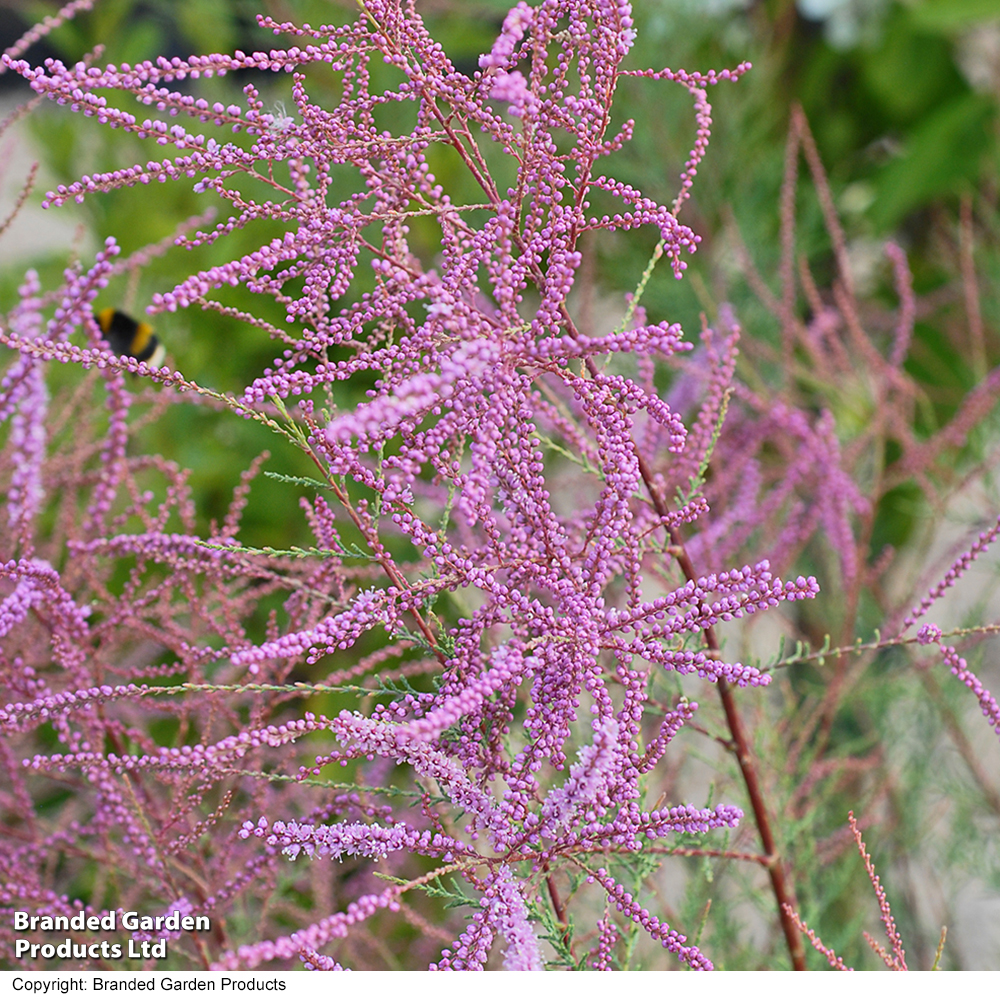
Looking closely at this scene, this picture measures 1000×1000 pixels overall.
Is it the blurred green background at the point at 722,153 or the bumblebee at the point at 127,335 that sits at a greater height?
the blurred green background at the point at 722,153

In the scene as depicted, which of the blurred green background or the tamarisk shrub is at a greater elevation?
the blurred green background

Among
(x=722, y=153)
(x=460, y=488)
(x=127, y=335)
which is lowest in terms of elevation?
(x=460, y=488)

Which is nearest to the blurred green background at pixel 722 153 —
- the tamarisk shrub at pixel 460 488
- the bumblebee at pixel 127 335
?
the bumblebee at pixel 127 335

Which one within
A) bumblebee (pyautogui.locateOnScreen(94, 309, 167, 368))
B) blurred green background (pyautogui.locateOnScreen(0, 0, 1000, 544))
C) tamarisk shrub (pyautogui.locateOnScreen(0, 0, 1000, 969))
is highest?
blurred green background (pyautogui.locateOnScreen(0, 0, 1000, 544))

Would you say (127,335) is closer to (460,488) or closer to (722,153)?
(460,488)

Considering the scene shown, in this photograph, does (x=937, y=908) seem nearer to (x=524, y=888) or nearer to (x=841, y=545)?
(x=841, y=545)

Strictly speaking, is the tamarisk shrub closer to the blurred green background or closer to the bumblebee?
the bumblebee

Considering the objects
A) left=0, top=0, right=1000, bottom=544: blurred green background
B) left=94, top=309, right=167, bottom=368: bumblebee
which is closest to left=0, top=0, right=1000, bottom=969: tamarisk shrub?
left=94, top=309, right=167, bottom=368: bumblebee

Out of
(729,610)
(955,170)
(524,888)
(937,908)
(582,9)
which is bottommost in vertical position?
(937,908)

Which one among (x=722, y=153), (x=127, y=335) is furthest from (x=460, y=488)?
(x=722, y=153)

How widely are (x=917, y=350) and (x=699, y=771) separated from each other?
2.05ft

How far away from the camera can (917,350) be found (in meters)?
1.27

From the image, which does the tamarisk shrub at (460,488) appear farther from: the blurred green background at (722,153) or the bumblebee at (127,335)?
the blurred green background at (722,153)

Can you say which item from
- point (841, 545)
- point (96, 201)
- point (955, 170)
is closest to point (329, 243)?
point (841, 545)
